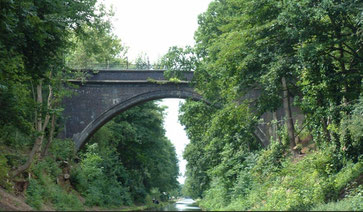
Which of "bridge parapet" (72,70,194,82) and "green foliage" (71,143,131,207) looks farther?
"bridge parapet" (72,70,194,82)

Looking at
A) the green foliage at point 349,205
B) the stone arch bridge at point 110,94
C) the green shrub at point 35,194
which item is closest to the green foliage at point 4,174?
the green shrub at point 35,194

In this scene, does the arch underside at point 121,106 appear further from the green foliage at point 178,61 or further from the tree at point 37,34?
the tree at point 37,34

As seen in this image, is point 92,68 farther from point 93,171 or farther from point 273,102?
point 273,102

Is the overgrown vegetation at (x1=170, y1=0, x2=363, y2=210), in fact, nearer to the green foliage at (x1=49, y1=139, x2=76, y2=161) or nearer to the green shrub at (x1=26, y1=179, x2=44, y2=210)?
the green shrub at (x1=26, y1=179, x2=44, y2=210)

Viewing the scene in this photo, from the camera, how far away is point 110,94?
25125 millimetres

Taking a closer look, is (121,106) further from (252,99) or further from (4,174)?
(4,174)

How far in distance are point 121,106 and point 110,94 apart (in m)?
1.01

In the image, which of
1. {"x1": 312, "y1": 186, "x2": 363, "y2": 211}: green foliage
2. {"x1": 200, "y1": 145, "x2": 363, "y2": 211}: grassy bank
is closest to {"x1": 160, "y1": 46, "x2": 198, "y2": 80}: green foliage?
{"x1": 200, "y1": 145, "x2": 363, "y2": 211}: grassy bank

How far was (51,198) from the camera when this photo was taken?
16.5 meters

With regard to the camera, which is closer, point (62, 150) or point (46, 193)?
point (46, 193)

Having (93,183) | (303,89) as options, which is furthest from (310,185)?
(93,183)

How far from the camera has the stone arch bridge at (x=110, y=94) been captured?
2491 cm

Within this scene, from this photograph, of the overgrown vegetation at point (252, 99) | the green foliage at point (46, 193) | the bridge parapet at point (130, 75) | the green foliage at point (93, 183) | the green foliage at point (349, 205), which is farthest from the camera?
the bridge parapet at point (130, 75)

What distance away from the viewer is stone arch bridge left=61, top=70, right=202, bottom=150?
81.7ft
